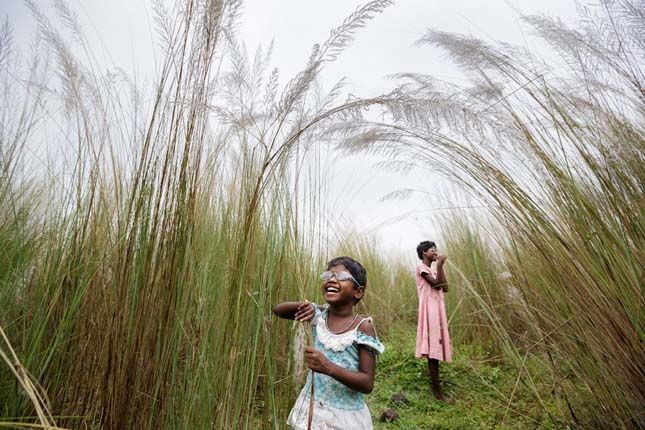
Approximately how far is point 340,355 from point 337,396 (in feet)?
0.53

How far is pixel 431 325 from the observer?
167 inches

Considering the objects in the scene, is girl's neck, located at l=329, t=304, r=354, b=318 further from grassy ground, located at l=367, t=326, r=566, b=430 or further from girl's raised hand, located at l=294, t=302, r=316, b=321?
grassy ground, located at l=367, t=326, r=566, b=430

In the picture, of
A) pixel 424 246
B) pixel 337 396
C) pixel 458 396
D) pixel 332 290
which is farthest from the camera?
pixel 424 246

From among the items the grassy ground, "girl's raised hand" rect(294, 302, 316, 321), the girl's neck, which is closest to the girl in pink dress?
the grassy ground

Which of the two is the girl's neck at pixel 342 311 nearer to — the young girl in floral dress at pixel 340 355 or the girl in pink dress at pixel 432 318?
the young girl in floral dress at pixel 340 355

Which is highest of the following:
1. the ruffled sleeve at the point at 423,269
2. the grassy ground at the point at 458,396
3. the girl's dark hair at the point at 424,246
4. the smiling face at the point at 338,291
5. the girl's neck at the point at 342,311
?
the girl's dark hair at the point at 424,246

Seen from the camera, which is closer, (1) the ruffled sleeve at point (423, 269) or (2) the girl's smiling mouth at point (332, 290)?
(2) the girl's smiling mouth at point (332, 290)

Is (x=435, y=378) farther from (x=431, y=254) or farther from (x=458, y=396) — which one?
(x=431, y=254)

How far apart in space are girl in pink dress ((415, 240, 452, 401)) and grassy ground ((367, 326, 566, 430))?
10.4 inches

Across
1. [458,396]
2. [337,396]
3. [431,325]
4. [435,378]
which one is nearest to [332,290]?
[337,396]

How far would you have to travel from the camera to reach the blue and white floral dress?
173 cm

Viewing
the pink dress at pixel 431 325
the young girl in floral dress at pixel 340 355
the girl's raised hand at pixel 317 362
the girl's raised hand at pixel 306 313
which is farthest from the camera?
the pink dress at pixel 431 325

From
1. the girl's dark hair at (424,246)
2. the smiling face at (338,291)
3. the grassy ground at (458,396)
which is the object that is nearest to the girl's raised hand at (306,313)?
the smiling face at (338,291)

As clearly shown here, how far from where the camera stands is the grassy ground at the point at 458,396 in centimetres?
336
